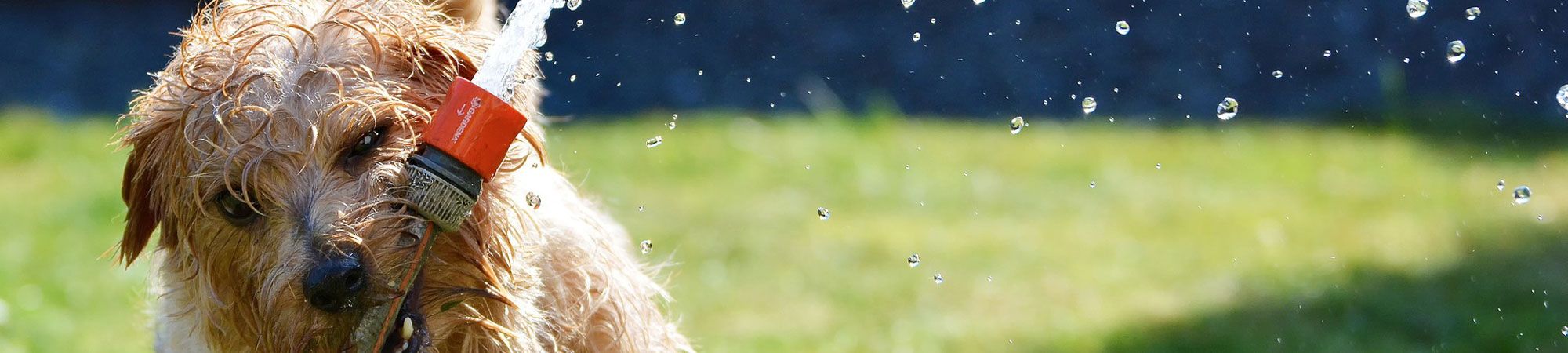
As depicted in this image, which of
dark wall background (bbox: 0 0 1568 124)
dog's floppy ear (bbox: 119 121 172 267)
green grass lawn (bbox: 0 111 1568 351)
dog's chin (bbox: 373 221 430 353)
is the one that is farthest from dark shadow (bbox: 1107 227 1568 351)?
dark wall background (bbox: 0 0 1568 124)

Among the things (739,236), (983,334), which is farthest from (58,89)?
(983,334)

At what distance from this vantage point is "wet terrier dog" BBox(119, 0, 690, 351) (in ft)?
9.12

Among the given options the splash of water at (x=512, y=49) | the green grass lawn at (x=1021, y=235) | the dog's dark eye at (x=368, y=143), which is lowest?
the green grass lawn at (x=1021, y=235)

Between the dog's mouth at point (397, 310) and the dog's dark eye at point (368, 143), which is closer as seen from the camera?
the dog's mouth at point (397, 310)

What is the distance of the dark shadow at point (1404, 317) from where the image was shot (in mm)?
5266

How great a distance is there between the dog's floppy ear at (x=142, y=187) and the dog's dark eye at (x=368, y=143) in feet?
1.72

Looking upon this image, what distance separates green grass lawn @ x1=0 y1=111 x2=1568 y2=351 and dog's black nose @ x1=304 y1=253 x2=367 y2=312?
1604 mm

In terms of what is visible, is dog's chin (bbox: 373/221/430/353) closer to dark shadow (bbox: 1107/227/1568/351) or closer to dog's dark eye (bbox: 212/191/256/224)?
dog's dark eye (bbox: 212/191/256/224)

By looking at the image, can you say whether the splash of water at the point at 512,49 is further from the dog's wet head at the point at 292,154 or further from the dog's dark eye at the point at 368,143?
the dog's dark eye at the point at 368,143

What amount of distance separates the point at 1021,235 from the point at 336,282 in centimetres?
493

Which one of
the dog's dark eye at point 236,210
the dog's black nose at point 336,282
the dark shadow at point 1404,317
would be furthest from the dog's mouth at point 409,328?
the dark shadow at point 1404,317

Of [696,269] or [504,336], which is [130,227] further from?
[696,269]

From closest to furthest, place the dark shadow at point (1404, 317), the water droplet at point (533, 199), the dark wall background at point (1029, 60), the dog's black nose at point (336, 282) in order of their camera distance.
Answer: the dog's black nose at point (336, 282) → the water droplet at point (533, 199) → the dark shadow at point (1404, 317) → the dark wall background at point (1029, 60)

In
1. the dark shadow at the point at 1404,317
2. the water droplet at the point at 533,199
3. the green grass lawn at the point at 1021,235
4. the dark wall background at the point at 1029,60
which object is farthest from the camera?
the dark wall background at the point at 1029,60
